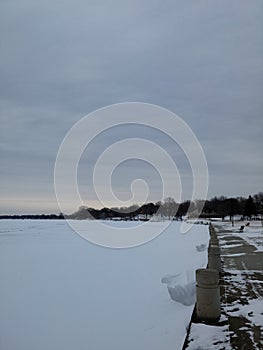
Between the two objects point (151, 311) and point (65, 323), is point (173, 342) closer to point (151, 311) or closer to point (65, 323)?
point (151, 311)

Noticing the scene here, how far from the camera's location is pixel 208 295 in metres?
5.46

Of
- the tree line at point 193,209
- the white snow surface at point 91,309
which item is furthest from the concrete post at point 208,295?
the tree line at point 193,209

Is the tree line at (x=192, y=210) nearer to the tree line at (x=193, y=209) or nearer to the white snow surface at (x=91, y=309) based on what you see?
the tree line at (x=193, y=209)

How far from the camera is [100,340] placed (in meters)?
8.33

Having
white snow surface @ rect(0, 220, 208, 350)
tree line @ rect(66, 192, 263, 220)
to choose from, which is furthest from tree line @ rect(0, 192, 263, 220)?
white snow surface @ rect(0, 220, 208, 350)

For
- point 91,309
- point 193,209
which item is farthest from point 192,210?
point 91,309

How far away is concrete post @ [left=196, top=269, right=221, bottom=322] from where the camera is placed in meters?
5.45

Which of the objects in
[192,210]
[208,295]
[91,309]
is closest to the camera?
[208,295]

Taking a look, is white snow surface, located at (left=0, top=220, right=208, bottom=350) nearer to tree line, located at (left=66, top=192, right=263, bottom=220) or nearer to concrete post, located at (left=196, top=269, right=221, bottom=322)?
concrete post, located at (left=196, top=269, right=221, bottom=322)

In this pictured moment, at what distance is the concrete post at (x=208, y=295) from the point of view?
215 inches

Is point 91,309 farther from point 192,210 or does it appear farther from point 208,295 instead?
point 192,210

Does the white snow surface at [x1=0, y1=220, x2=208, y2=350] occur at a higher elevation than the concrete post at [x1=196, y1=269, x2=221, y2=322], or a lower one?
lower

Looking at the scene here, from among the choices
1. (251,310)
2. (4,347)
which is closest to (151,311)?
(4,347)

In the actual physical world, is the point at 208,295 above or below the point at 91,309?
above
